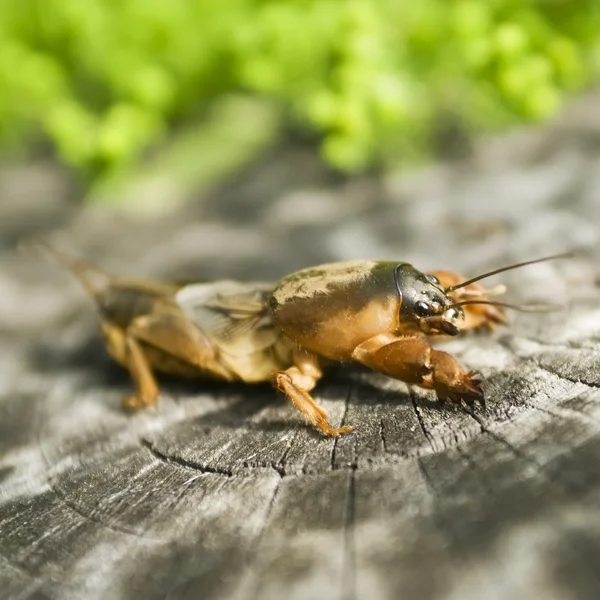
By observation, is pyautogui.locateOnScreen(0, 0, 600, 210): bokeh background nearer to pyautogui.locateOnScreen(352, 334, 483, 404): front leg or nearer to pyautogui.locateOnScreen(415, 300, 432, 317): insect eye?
pyautogui.locateOnScreen(415, 300, 432, 317): insect eye

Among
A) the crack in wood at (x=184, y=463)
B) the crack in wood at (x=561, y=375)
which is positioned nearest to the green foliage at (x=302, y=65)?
the crack in wood at (x=561, y=375)

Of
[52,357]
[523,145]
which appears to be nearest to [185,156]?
[52,357]

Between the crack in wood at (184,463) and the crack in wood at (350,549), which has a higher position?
the crack in wood at (184,463)

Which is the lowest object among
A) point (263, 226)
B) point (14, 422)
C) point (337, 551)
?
point (337, 551)

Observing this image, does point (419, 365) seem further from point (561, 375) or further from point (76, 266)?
point (76, 266)

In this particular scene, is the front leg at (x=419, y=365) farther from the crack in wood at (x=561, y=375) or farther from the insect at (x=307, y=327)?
the crack in wood at (x=561, y=375)

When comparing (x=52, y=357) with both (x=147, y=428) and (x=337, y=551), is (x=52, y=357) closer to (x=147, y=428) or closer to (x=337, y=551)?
(x=147, y=428)
